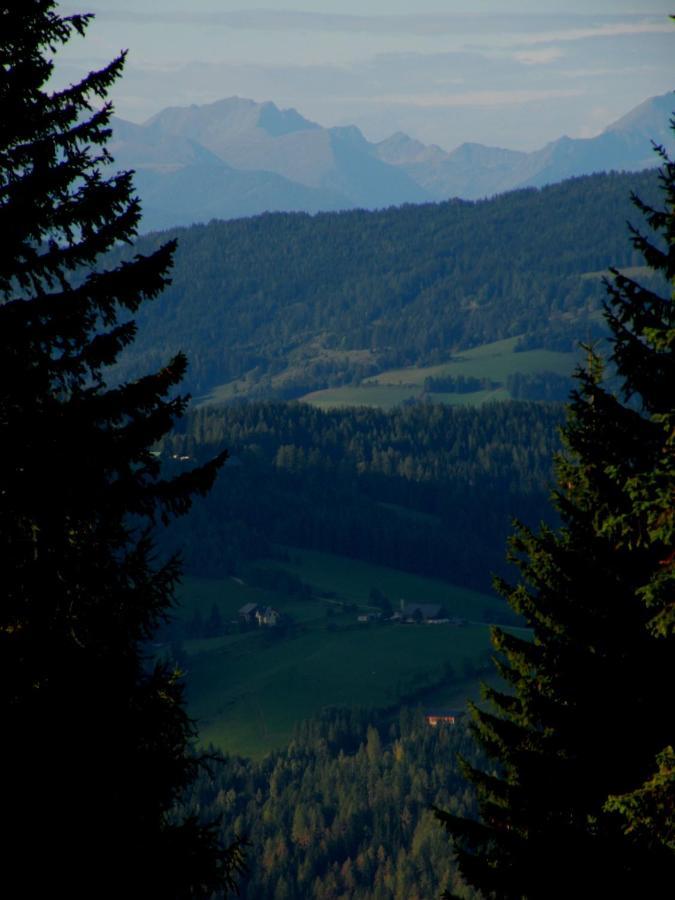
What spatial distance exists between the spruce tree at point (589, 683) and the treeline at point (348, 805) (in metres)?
84.8

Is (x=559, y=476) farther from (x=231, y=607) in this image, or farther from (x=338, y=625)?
(x=231, y=607)

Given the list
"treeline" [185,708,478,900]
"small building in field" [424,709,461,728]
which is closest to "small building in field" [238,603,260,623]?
"treeline" [185,708,478,900]

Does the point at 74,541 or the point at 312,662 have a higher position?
the point at 74,541

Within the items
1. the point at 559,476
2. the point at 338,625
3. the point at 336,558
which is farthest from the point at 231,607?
the point at 559,476

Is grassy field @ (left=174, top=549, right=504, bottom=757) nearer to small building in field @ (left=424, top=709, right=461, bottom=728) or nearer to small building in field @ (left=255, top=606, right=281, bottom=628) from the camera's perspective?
small building in field @ (left=255, top=606, right=281, bottom=628)

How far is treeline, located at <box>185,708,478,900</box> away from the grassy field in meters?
4.18

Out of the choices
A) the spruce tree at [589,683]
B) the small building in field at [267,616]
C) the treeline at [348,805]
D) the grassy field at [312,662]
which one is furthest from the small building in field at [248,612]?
the spruce tree at [589,683]

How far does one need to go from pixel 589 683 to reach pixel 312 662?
129797 millimetres

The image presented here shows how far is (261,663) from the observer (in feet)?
486

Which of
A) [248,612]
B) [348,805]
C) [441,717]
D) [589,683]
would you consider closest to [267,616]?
[248,612]

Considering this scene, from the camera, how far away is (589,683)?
17.5 metres

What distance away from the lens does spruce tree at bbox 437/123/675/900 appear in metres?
14.7

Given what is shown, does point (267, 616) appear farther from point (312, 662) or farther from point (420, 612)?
point (420, 612)

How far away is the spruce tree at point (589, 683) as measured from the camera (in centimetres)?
1473
